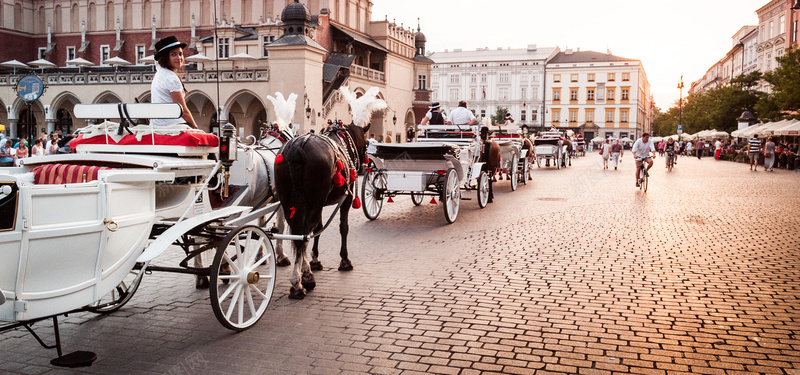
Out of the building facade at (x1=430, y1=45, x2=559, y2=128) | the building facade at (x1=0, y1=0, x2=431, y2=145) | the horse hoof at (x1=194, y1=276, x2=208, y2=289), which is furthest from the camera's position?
the building facade at (x1=430, y1=45, x2=559, y2=128)

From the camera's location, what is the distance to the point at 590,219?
12.6 metres

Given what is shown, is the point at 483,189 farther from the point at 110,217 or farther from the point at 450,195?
the point at 110,217

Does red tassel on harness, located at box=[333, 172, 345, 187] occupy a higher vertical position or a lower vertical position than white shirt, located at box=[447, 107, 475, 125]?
lower

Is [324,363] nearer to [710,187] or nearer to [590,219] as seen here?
[590,219]

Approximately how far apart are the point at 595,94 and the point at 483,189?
10101cm

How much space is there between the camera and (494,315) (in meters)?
5.79

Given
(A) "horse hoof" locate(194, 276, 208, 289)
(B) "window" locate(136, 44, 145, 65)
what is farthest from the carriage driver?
(B) "window" locate(136, 44, 145, 65)

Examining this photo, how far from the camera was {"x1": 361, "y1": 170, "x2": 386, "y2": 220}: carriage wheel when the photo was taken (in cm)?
1229

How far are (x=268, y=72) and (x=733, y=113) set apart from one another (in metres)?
40.2

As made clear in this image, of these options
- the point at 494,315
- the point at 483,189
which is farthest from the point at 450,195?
the point at 494,315

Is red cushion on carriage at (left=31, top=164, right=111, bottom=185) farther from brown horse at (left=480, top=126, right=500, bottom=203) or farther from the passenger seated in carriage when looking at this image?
brown horse at (left=480, top=126, right=500, bottom=203)

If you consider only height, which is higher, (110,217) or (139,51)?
(139,51)

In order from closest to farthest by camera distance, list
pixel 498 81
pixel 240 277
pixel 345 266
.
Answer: pixel 240 277 → pixel 345 266 → pixel 498 81

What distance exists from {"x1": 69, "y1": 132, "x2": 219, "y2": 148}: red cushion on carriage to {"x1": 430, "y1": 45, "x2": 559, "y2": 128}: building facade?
105 m
